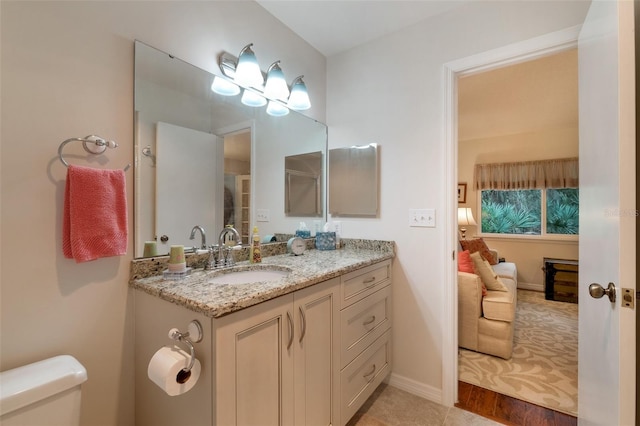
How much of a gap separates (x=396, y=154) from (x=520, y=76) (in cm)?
166

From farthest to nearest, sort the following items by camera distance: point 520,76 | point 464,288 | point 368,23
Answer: point 520,76 < point 464,288 < point 368,23

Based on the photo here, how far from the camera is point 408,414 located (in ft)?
5.54

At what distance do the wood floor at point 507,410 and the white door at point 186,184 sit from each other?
1.87 metres

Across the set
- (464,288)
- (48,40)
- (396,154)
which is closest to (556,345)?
(464,288)

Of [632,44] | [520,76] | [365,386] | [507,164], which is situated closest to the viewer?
[632,44]

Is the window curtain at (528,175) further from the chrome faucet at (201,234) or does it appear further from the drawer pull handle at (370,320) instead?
the chrome faucet at (201,234)

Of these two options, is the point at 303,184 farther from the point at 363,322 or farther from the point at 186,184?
the point at 363,322

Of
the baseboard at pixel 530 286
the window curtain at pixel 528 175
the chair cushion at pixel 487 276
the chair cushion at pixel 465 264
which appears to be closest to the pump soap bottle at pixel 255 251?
the chair cushion at pixel 465 264

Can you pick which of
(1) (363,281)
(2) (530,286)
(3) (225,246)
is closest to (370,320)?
(1) (363,281)

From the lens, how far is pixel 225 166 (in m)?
1.65

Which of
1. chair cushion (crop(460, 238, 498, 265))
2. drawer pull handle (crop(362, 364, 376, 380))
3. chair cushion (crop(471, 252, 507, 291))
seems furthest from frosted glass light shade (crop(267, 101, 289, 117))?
chair cushion (crop(460, 238, 498, 265))

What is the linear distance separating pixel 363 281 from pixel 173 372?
1.05 meters

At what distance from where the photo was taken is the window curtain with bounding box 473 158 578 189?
13.4ft

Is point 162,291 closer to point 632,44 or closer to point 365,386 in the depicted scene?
point 365,386
